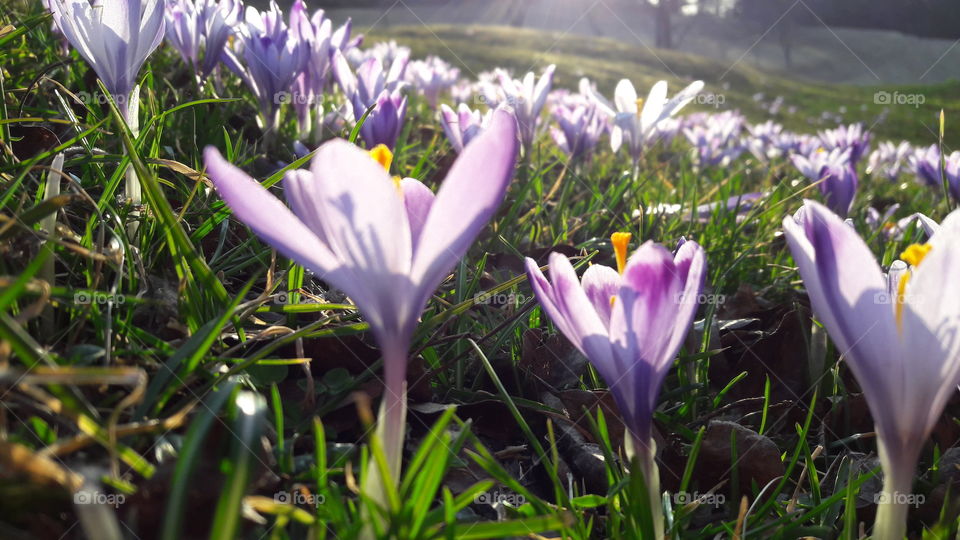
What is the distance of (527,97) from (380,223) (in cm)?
224

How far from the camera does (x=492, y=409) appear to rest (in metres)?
1.32

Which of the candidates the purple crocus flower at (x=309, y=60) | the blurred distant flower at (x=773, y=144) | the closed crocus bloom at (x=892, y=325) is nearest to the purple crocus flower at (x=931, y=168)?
the blurred distant flower at (x=773, y=144)

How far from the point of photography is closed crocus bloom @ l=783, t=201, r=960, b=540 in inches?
31.3

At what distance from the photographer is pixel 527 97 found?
289 centimetres

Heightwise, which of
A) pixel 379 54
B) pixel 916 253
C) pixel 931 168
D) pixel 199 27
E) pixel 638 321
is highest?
pixel 379 54

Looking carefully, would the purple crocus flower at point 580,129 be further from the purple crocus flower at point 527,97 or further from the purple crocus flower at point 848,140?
the purple crocus flower at point 848,140

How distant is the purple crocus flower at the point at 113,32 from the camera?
1.49m

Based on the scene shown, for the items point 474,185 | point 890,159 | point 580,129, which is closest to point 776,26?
point 890,159

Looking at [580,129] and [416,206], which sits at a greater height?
[580,129]

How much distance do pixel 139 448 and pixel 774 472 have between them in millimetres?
1055

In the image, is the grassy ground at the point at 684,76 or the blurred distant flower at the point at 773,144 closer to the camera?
the blurred distant flower at the point at 773,144

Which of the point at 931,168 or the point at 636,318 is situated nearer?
the point at 636,318

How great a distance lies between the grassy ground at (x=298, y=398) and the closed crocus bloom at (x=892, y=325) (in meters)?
0.10

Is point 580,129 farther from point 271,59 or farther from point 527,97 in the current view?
point 271,59
